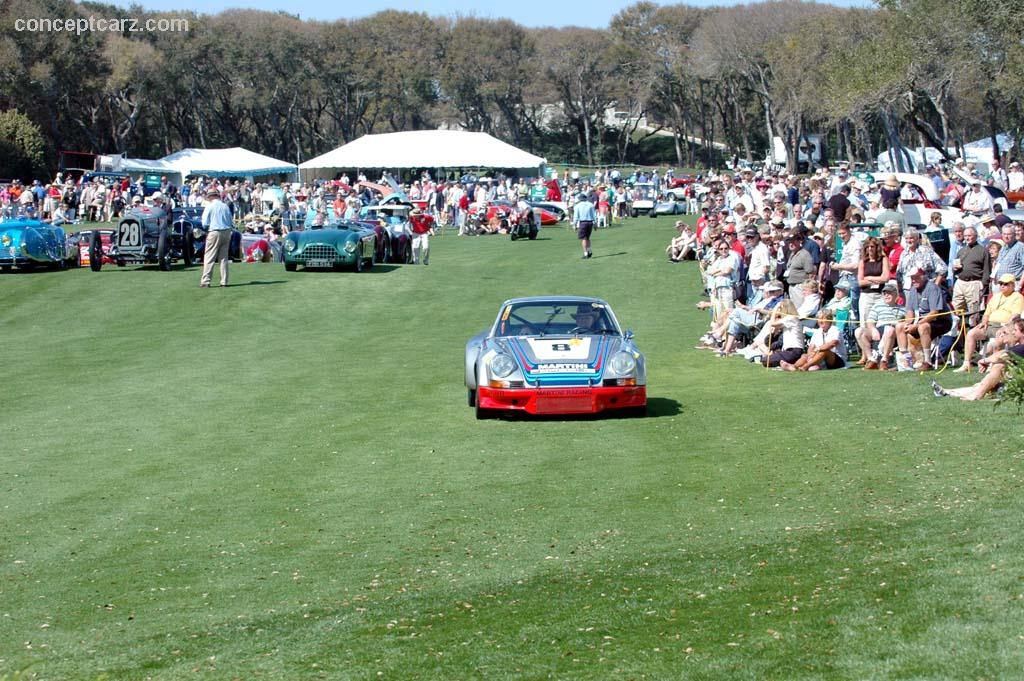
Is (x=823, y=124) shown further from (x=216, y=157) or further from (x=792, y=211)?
(x=792, y=211)

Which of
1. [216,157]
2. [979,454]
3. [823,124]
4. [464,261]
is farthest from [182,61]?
[979,454]

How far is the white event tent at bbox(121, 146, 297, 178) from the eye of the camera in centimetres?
7462

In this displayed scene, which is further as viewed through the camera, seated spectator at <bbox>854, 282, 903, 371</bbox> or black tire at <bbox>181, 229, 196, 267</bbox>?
black tire at <bbox>181, 229, 196, 267</bbox>

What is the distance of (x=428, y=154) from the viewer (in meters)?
67.9

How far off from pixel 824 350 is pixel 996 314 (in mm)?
2545

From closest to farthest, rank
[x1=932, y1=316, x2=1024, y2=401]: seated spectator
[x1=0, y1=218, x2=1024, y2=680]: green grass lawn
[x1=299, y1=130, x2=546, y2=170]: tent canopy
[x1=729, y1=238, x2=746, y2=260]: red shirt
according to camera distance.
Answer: [x1=0, y1=218, x2=1024, y2=680]: green grass lawn
[x1=932, y1=316, x2=1024, y2=401]: seated spectator
[x1=729, y1=238, x2=746, y2=260]: red shirt
[x1=299, y1=130, x2=546, y2=170]: tent canopy

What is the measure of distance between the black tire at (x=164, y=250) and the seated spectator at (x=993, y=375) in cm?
2191

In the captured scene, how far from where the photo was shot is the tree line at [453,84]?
267ft

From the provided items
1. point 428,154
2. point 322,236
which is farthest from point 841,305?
point 428,154

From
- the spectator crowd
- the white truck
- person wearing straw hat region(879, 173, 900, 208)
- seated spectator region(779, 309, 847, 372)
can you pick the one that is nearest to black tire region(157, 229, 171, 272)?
the spectator crowd

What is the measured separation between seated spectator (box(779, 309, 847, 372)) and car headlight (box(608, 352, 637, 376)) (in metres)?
4.58

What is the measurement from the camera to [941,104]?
2557 inches

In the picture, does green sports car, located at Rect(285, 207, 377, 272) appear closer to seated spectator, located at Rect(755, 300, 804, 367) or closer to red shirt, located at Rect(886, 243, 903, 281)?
seated spectator, located at Rect(755, 300, 804, 367)

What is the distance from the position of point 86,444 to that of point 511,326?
203 inches
